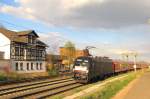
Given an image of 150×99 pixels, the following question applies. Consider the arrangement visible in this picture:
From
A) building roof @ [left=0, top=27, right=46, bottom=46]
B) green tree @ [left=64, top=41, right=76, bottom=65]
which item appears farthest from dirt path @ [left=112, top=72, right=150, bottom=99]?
green tree @ [left=64, top=41, right=76, bottom=65]

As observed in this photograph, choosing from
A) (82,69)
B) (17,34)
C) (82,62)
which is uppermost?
(17,34)

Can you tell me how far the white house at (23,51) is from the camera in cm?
5834

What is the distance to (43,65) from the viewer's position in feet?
229

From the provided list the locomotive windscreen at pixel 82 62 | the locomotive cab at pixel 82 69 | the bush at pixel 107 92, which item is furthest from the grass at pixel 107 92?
the locomotive windscreen at pixel 82 62

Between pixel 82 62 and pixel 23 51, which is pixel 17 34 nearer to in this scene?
pixel 23 51

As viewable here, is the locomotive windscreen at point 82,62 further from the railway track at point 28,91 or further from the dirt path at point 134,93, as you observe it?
the dirt path at point 134,93

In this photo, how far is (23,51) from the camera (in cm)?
6278

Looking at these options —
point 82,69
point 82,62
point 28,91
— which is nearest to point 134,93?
point 28,91

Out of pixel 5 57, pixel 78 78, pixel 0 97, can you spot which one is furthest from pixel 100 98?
pixel 5 57

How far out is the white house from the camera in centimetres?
5834

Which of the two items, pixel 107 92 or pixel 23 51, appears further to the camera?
pixel 23 51

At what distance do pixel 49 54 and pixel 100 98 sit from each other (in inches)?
2441

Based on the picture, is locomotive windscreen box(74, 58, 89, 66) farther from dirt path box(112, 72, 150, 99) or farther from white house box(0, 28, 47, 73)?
white house box(0, 28, 47, 73)

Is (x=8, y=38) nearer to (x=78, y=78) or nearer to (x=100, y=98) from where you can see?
(x=78, y=78)
